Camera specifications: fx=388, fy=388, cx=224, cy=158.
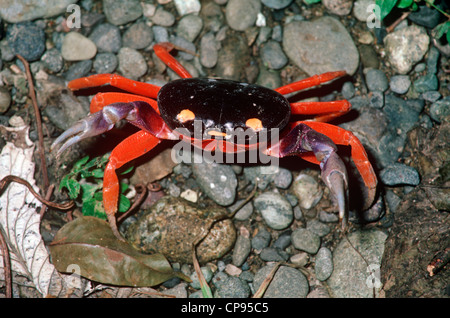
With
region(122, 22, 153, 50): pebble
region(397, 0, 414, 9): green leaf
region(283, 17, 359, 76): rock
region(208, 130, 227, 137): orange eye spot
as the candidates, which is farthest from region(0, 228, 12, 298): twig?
region(397, 0, 414, 9): green leaf

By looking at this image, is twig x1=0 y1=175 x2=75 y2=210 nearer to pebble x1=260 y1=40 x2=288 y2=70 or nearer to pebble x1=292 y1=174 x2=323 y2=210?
pebble x1=292 y1=174 x2=323 y2=210

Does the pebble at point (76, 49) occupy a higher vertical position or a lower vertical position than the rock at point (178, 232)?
higher

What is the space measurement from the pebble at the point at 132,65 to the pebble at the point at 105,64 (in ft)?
0.19

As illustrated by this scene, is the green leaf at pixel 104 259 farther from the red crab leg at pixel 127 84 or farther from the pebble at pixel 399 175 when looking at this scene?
the pebble at pixel 399 175

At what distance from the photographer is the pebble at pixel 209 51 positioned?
3.90 metres

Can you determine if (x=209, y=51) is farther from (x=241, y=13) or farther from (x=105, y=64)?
(x=105, y=64)

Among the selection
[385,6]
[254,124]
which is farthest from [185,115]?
[385,6]

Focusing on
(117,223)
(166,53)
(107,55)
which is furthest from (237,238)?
(107,55)

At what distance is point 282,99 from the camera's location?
2.99 m

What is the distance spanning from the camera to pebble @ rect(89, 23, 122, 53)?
3.89 meters

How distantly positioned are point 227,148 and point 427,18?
2.47 meters

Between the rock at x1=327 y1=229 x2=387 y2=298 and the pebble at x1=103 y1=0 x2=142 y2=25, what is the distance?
3002mm

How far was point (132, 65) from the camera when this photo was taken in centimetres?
385

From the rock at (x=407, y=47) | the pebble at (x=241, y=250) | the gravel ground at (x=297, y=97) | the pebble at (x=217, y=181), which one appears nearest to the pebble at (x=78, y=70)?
the gravel ground at (x=297, y=97)
